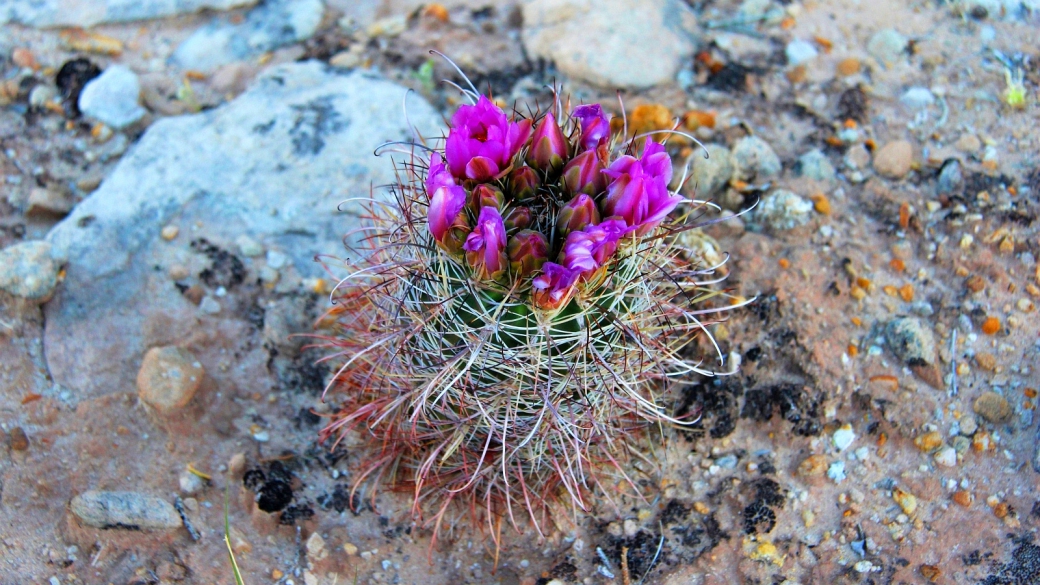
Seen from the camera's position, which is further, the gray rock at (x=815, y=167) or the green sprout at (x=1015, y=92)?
the green sprout at (x=1015, y=92)

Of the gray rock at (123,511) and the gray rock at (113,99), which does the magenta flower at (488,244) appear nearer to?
the gray rock at (123,511)

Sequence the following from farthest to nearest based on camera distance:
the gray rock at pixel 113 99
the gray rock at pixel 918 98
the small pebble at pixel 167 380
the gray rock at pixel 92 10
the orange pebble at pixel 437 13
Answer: the orange pebble at pixel 437 13, the gray rock at pixel 92 10, the gray rock at pixel 113 99, the gray rock at pixel 918 98, the small pebble at pixel 167 380

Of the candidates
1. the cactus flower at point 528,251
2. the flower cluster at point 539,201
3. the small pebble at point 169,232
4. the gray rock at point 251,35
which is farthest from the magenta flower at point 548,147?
the gray rock at point 251,35

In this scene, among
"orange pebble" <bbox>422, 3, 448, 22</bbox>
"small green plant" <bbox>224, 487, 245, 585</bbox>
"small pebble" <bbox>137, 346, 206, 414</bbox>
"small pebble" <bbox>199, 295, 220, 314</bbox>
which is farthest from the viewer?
"orange pebble" <bbox>422, 3, 448, 22</bbox>

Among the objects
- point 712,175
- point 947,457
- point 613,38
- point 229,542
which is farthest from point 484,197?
point 613,38

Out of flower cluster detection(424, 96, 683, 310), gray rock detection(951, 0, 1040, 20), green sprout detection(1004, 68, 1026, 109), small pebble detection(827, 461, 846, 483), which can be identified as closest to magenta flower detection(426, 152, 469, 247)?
flower cluster detection(424, 96, 683, 310)

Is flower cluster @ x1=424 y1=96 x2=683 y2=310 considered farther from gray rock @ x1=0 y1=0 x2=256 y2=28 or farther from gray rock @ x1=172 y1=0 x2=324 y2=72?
gray rock @ x1=0 y1=0 x2=256 y2=28

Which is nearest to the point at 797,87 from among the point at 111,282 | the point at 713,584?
the point at 713,584

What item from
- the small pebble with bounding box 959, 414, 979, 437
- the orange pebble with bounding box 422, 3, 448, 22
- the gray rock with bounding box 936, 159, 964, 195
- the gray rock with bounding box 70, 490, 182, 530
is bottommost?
the gray rock with bounding box 70, 490, 182, 530
